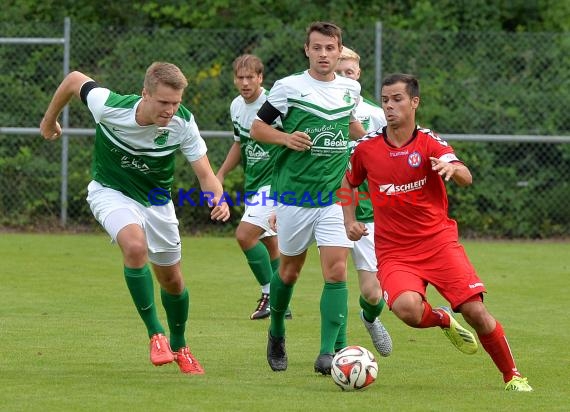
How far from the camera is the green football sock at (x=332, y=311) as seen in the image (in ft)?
24.4

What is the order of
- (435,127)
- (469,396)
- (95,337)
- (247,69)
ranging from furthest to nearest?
(435,127) < (247,69) < (95,337) < (469,396)

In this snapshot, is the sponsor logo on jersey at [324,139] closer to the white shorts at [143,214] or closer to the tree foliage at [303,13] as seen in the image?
the white shorts at [143,214]

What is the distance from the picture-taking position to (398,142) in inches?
284

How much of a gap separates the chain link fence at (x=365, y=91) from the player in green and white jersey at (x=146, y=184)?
29.2 ft

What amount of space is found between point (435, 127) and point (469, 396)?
10415 mm

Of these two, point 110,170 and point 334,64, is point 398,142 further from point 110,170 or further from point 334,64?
point 110,170

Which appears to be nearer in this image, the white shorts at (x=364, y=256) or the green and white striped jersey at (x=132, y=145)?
the green and white striped jersey at (x=132, y=145)

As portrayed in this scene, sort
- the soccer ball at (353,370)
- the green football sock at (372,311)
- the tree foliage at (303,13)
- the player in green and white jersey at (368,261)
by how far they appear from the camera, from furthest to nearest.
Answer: the tree foliage at (303,13), the green football sock at (372,311), the player in green and white jersey at (368,261), the soccer ball at (353,370)

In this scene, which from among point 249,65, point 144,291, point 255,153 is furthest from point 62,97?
point 255,153

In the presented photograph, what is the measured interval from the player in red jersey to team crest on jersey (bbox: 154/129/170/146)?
109 centimetres

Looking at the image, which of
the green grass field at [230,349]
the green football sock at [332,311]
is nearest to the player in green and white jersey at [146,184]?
the green grass field at [230,349]

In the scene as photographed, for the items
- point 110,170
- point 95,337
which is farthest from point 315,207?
point 95,337

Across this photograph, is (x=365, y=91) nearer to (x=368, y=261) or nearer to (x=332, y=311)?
(x=368, y=261)

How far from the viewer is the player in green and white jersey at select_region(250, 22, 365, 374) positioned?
297 inches
